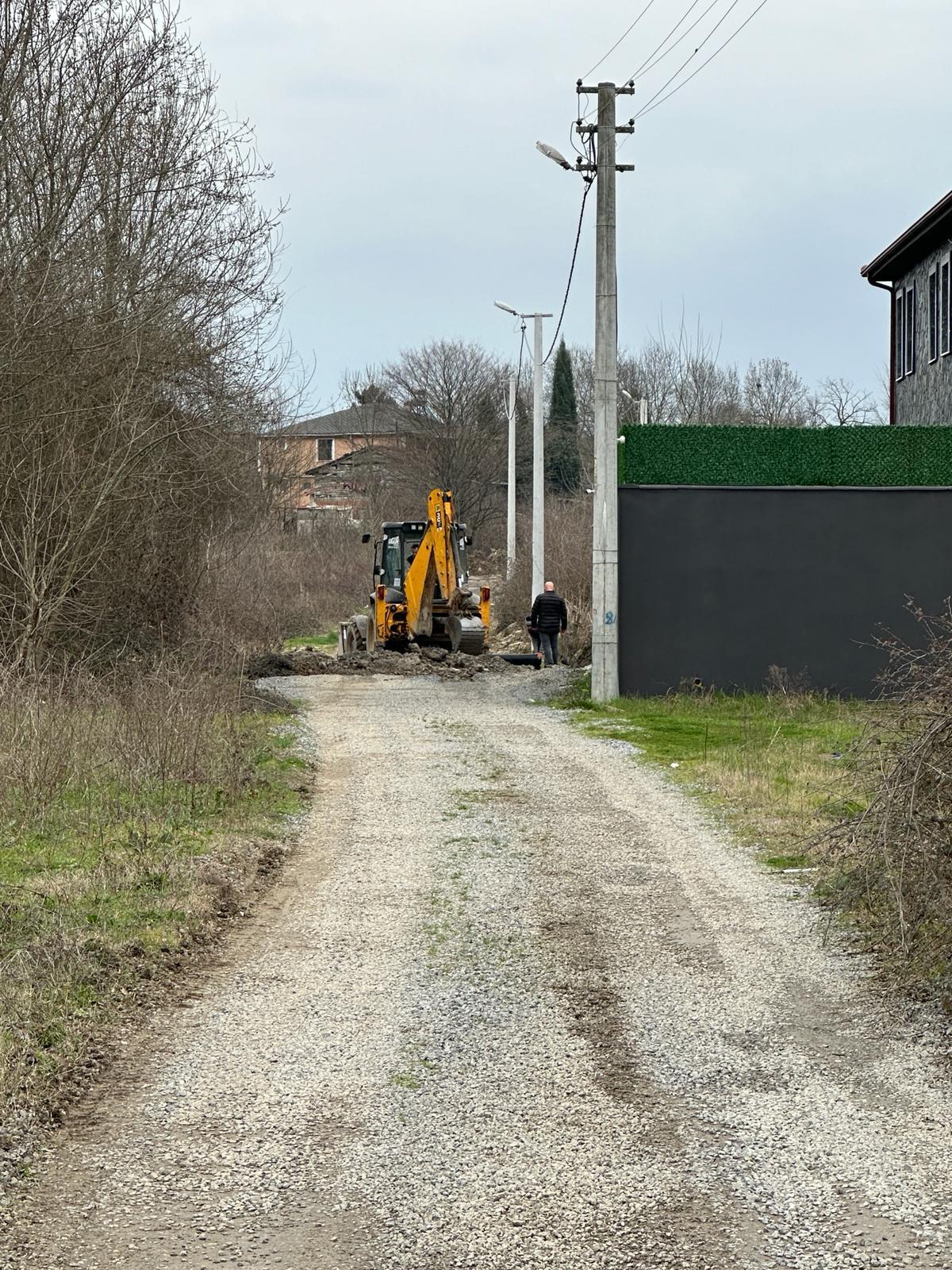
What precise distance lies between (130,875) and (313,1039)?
2.91 meters

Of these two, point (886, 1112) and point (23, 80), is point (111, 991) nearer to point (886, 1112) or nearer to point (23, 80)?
point (886, 1112)

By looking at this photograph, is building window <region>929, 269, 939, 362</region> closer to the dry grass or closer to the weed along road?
the dry grass

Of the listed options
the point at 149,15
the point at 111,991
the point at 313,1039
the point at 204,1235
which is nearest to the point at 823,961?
the point at 313,1039

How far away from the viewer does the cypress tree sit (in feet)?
253

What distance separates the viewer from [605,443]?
19875mm

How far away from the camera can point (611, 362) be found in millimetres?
20172

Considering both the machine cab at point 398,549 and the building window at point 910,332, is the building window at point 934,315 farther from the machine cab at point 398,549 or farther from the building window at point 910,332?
the machine cab at point 398,549

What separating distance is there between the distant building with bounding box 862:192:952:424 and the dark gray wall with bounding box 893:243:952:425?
14 millimetres

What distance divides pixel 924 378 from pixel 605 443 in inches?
423

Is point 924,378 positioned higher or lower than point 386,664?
higher

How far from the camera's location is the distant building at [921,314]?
26.2 m

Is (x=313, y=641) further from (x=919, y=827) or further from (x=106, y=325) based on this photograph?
(x=919, y=827)

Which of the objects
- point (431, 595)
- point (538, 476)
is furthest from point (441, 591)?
point (538, 476)

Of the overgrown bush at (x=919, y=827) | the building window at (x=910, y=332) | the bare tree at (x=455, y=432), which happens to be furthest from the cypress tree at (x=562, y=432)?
the overgrown bush at (x=919, y=827)
